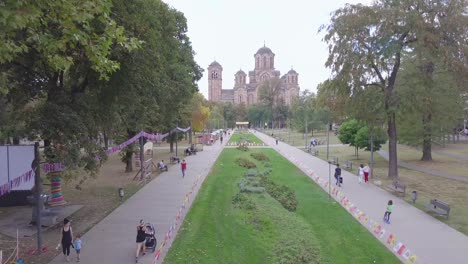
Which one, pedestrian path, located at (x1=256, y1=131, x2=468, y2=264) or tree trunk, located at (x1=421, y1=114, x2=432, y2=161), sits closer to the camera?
pedestrian path, located at (x1=256, y1=131, x2=468, y2=264)

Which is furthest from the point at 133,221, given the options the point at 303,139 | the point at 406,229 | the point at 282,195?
the point at 303,139

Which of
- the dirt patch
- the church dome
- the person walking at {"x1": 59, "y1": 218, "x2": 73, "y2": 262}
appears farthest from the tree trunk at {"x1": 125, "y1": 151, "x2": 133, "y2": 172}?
the church dome

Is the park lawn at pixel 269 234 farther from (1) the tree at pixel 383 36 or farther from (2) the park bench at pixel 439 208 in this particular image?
(1) the tree at pixel 383 36

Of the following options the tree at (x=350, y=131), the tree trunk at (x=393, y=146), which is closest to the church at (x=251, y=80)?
the tree at (x=350, y=131)

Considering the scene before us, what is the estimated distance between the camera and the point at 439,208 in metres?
18.4

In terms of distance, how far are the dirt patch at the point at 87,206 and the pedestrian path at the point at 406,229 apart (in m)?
10.5

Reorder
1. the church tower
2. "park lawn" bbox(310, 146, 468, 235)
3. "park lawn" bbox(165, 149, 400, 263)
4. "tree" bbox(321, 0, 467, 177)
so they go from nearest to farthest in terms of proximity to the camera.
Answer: "park lawn" bbox(165, 149, 400, 263) → "park lawn" bbox(310, 146, 468, 235) → "tree" bbox(321, 0, 467, 177) → the church tower

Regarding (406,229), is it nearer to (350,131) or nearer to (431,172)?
(431,172)

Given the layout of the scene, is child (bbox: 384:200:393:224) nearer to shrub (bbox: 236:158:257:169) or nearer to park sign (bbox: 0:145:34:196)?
park sign (bbox: 0:145:34:196)

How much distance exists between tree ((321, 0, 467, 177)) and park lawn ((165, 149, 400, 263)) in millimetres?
9647

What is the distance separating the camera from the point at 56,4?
26.0ft

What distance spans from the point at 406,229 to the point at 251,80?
167 meters

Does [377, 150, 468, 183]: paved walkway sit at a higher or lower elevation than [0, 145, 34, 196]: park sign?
lower

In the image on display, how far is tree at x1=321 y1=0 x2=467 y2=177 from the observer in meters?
25.2
